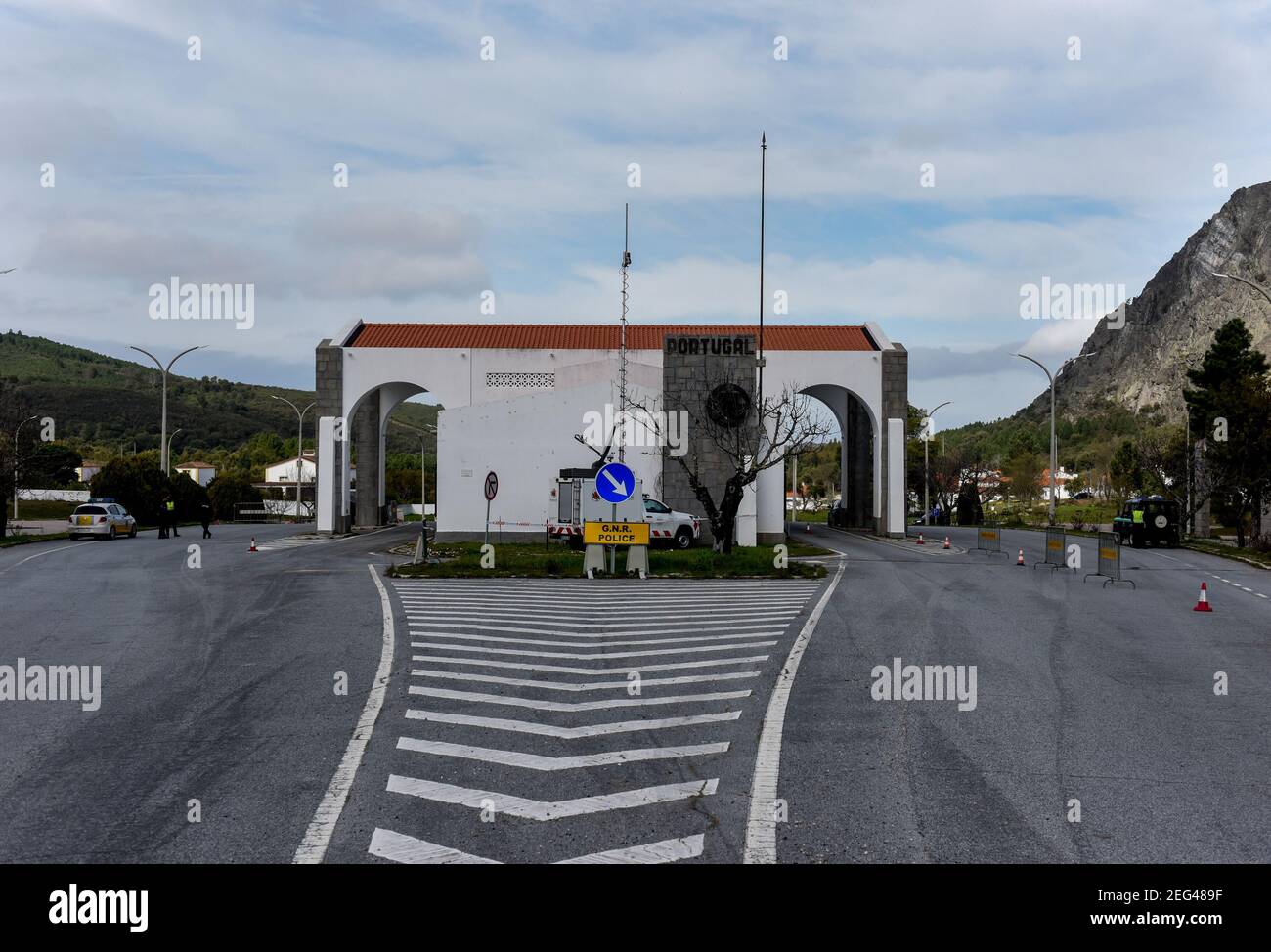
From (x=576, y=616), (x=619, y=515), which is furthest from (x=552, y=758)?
(x=619, y=515)

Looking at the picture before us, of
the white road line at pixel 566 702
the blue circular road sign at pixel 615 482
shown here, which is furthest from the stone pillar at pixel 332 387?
the white road line at pixel 566 702

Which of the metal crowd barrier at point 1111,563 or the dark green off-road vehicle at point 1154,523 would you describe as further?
the dark green off-road vehicle at point 1154,523

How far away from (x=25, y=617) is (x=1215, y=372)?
62652 mm

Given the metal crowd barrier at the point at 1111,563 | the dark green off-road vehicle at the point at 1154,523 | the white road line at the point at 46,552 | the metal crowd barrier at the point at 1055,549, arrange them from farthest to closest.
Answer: the dark green off-road vehicle at the point at 1154,523
the metal crowd barrier at the point at 1055,549
the white road line at the point at 46,552
the metal crowd barrier at the point at 1111,563

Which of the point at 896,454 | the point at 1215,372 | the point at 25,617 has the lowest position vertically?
the point at 25,617

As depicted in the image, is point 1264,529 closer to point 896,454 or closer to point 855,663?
point 896,454

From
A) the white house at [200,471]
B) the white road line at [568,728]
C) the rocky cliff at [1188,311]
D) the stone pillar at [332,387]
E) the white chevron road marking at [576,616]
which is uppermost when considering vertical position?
the rocky cliff at [1188,311]

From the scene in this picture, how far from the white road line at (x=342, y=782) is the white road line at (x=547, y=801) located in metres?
0.35

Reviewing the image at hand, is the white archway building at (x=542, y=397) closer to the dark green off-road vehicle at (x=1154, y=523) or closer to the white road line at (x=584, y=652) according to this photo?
the dark green off-road vehicle at (x=1154, y=523)

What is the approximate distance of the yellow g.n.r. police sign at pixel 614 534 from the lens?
24734 millimetres

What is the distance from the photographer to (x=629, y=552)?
25.2 m

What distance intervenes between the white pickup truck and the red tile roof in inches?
546

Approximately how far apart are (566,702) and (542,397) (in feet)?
104
